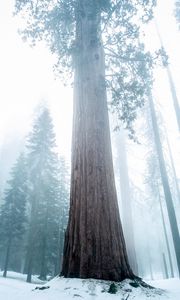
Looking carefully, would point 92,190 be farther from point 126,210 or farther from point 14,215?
point 14,215

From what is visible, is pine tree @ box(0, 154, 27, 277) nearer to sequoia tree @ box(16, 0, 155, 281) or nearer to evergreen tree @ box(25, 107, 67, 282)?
evergreen tree @ box(25, 107, 67, 282)

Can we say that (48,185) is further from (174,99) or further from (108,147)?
(108,147)

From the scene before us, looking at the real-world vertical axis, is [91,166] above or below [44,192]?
below

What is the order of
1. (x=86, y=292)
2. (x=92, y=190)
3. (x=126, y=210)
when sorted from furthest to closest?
(x=126, y=210)
(x=92, y=190)
(x=86, y=292)

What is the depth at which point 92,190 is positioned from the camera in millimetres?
5066

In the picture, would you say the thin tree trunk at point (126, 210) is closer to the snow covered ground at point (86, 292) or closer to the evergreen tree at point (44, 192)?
the evergreen tree at point (44, 192)

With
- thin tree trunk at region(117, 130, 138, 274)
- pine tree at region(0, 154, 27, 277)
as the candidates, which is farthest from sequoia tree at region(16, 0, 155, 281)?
pine tree at region(0, 154, 27, 277)

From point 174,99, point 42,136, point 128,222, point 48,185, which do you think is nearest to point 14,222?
point 48,185

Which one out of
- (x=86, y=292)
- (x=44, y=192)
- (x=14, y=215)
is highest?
(x=44, y=192)

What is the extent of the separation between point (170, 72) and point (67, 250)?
17170 mm

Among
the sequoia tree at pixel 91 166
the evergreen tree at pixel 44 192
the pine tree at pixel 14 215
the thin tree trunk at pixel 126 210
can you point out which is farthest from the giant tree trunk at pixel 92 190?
the pine tree at pixel 14 215

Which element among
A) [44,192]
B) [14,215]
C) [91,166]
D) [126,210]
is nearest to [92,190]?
[91,166]

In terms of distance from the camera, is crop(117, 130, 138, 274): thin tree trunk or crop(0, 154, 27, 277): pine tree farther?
crop(0, 154, 27, 277): pine tree

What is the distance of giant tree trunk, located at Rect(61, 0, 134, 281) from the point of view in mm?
4512
